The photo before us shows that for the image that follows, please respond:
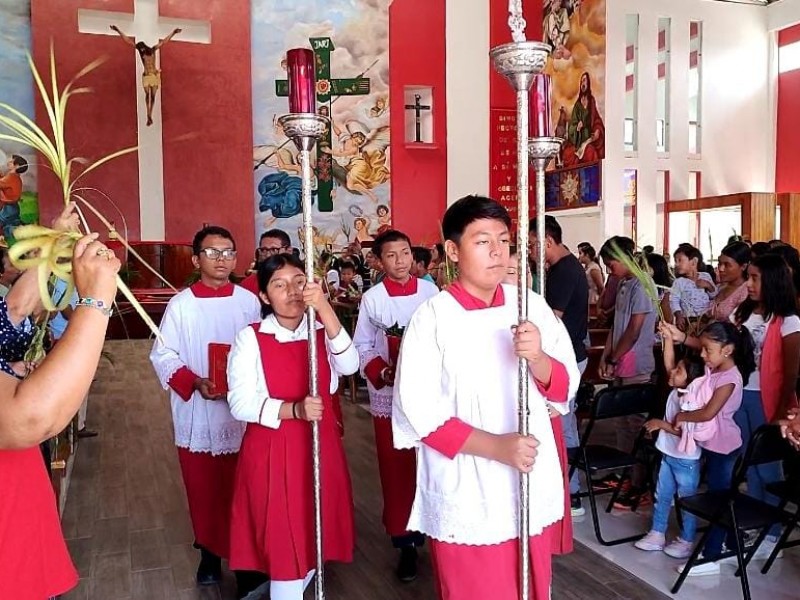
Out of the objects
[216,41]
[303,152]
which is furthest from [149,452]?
[216,41]

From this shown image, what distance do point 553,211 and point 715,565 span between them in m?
11.6

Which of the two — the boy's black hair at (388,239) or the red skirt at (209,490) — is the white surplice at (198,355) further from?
the boy's black hair at (388,239)

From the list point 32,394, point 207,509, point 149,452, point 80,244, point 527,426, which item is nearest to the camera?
point 32,394

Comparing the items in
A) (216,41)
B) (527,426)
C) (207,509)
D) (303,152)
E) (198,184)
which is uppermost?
(216,41)

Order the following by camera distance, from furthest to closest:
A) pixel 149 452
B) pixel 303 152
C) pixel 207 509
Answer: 1. pixel 149 452
2. pixel 207 509
3. pixel 303 152

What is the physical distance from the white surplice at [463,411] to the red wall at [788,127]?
1301cm

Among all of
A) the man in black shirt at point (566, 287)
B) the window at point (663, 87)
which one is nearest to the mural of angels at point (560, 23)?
the window at point (663, 87)

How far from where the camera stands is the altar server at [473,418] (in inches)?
69.6

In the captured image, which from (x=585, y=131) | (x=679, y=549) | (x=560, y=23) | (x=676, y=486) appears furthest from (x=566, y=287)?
(x=560, y=23)

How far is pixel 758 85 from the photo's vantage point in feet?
44.2

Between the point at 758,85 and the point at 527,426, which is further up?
the point at 758,85

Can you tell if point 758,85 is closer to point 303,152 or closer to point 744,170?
point 744,170

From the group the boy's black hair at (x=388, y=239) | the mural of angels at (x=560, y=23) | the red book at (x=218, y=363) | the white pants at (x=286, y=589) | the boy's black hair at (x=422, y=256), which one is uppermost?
the mural of angels at (x=560, y=23)

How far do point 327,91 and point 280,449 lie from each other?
1158 centimetres
